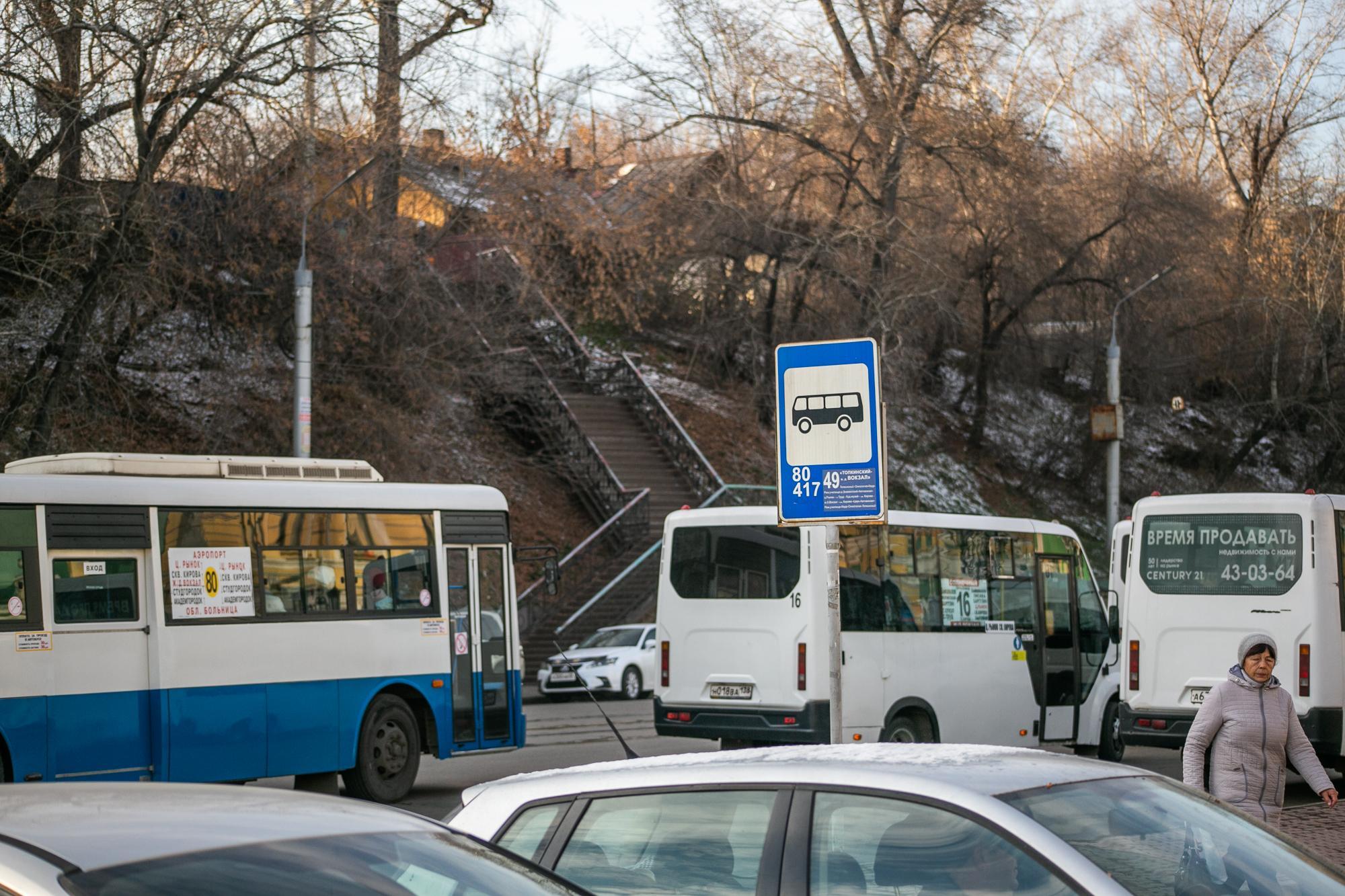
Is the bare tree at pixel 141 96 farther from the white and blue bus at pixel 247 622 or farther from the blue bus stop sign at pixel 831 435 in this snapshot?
the blue bus stop sign at pixel 831 435

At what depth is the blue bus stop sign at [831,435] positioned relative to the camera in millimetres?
8500

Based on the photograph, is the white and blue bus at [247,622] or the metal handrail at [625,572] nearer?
the white and blue bus at [247,622]

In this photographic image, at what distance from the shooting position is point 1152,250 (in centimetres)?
4019

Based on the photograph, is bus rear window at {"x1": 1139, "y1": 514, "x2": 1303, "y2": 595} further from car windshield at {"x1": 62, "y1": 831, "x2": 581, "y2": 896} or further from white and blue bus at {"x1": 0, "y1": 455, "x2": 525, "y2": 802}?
car windshield at {"x1": 62, "y1": 831, "x2": 581, "y2": 896}

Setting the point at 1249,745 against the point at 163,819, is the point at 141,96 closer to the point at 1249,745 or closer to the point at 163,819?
the point at 1249,745

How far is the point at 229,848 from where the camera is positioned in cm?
284

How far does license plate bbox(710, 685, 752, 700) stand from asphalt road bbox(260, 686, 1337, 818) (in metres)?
0.97

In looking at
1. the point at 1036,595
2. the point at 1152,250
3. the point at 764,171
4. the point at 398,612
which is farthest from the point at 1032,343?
the point at 398,612

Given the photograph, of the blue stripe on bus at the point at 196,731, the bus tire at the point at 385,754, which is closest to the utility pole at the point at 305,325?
the bus tire at the point at 385,754

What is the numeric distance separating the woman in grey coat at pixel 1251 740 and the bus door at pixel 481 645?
7904 mm

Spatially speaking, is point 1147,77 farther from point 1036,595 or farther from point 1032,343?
point 1036,595

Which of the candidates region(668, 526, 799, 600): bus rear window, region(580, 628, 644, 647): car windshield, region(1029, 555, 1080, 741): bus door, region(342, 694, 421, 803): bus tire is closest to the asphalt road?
region(342, 694, 421, 803): bus tire

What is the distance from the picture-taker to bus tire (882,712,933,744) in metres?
15.2

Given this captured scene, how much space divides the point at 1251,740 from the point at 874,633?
7018mm
